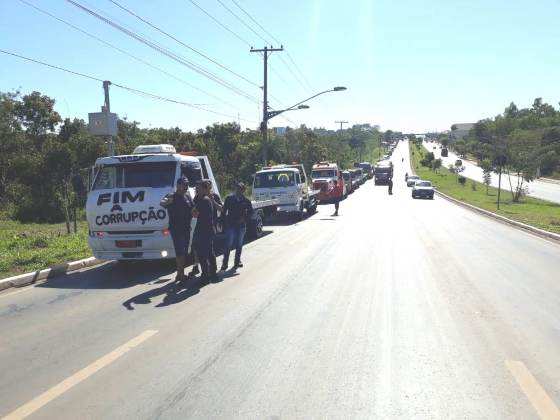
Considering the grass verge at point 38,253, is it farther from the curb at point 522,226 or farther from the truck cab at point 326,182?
the truck cab at point 326,182

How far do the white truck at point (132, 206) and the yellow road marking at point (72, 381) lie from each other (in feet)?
12.9

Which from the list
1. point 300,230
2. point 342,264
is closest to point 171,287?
point 342,264

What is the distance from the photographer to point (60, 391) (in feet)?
13.8

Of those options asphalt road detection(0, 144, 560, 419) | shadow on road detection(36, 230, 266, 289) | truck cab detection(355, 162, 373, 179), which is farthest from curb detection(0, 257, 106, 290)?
truck cab detection(355, 162, 373, 179)

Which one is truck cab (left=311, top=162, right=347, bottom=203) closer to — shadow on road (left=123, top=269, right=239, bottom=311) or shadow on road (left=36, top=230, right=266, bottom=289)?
shadow on road (left=36, top=230, right=266, bottom=289)

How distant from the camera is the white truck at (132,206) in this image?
938cm

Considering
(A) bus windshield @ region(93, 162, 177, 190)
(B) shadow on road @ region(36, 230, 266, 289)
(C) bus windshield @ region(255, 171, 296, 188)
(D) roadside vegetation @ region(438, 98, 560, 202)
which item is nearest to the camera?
(B) shadow on road @ region(36, 230, 266, 289)

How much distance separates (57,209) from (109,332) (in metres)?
25.0

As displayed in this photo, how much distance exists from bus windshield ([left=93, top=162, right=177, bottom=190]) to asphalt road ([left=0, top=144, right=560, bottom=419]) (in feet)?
5.88

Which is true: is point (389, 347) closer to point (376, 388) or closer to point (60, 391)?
point (376, 388)

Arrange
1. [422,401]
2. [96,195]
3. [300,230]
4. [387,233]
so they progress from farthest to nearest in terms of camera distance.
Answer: [300,230]
[387,233]
[96,195]
[422,401]

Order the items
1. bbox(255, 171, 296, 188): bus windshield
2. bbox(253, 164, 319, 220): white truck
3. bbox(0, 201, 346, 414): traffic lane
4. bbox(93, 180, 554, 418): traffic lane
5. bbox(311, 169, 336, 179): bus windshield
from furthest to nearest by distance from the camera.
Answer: bbox(311, 169, 336, 179): bus windshield
bbox(255, 171, 296, 188): bus windshield
bbox(253, 164, 319, 220): white truck
bbox(0, 201, 346, 414): traffic lane
bbox(93, 180, 554, 418): traffic lane

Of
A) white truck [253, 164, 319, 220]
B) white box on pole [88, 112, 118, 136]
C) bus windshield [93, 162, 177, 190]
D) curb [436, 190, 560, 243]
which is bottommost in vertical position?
curb [436, 190, 560, 243]

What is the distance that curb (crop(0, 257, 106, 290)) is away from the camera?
8.59 m
